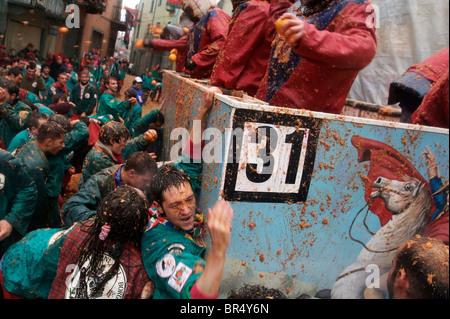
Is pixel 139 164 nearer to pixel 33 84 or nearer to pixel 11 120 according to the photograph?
pixel 11 120

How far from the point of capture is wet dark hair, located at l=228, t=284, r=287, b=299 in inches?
51.8

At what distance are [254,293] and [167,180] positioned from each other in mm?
676

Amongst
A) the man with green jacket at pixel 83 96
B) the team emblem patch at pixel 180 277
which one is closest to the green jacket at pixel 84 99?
the man with green jacket at pixel 83 96

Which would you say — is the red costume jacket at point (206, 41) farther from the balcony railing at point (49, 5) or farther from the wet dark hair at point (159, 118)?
the balcony railing at point (49, 5)

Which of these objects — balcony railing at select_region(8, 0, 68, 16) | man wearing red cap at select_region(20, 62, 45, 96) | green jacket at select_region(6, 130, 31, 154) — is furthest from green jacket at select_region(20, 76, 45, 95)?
green jacket at select_region(6, 130, 31, 154)

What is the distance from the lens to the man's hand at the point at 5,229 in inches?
89.0

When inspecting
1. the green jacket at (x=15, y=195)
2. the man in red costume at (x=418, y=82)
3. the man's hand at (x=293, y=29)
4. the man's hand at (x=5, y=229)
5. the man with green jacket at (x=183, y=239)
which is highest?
the man's hand at (x=293, y=29)

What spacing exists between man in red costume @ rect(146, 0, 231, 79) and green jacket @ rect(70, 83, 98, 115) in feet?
10.2

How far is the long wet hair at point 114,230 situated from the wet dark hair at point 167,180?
0.11 m

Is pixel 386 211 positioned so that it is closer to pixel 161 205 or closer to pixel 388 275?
pixel 388 275

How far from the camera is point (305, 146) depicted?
1.29 metres

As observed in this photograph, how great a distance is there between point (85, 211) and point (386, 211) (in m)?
1.68

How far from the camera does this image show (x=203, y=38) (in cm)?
318
